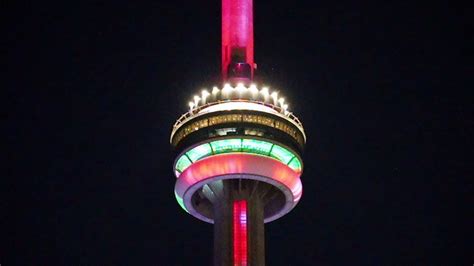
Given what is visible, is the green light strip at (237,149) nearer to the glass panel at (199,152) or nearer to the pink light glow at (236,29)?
the glass panel at (199,152)

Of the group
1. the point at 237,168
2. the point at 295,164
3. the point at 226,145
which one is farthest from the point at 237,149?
the point at 295,164

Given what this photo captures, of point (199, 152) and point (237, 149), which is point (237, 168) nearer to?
point (237, 149)

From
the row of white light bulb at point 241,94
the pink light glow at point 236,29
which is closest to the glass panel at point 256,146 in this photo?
the row of white light bulb at point 241,94

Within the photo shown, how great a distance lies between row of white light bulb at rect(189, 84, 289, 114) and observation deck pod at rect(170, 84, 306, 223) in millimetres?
94

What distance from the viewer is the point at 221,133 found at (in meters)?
99.9

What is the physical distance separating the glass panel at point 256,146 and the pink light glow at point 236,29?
9.03m

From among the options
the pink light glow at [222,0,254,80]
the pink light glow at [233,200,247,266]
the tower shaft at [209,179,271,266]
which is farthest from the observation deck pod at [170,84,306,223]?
the pink light glow at [222,0,254,80]

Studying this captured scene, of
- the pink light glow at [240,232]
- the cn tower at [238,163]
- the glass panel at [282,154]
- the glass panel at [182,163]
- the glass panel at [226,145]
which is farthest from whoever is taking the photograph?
the glass panel at [182,163]

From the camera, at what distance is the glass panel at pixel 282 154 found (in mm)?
100688

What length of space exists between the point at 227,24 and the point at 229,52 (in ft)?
10.2

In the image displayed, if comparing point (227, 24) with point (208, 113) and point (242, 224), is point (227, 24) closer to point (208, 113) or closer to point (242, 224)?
point (208, 113)

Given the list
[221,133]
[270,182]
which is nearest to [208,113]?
[221,133]

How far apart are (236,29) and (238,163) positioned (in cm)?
1553

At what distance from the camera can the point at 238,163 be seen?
324 feet
